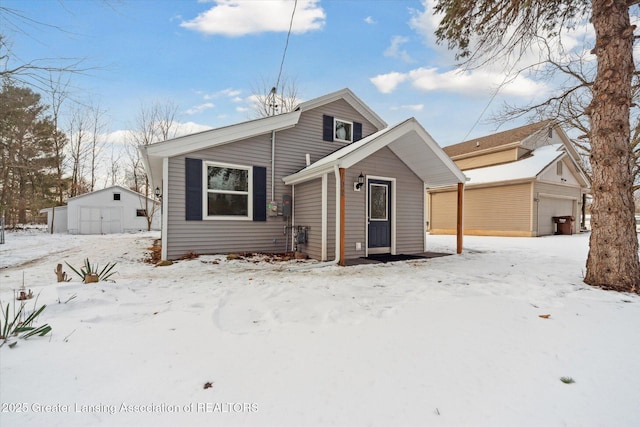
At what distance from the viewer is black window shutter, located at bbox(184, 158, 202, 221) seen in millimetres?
6844

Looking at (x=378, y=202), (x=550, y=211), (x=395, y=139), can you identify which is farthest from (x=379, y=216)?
(x=550, y=211)

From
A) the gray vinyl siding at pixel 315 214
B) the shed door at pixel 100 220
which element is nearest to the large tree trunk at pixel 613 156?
the gray vinyl siding at pixel 315 214

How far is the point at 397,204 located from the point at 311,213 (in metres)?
2.45

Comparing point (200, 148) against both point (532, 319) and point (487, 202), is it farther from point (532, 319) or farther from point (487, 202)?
point (487, 202)

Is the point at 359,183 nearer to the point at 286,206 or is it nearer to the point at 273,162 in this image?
the point at 286,206

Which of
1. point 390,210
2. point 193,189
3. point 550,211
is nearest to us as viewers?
point 193,189

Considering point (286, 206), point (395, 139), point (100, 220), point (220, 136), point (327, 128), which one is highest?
point (327, 128)

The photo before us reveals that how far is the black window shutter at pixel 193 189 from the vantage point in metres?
6.84

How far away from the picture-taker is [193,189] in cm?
692

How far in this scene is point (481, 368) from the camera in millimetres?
2023

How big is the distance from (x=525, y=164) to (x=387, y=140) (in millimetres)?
12660

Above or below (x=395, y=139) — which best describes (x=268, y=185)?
below

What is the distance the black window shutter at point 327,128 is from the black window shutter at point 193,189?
3814 millimetres

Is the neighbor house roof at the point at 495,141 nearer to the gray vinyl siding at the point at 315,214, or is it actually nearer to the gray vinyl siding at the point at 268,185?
the gray vinyl siding at the point at 268,185
